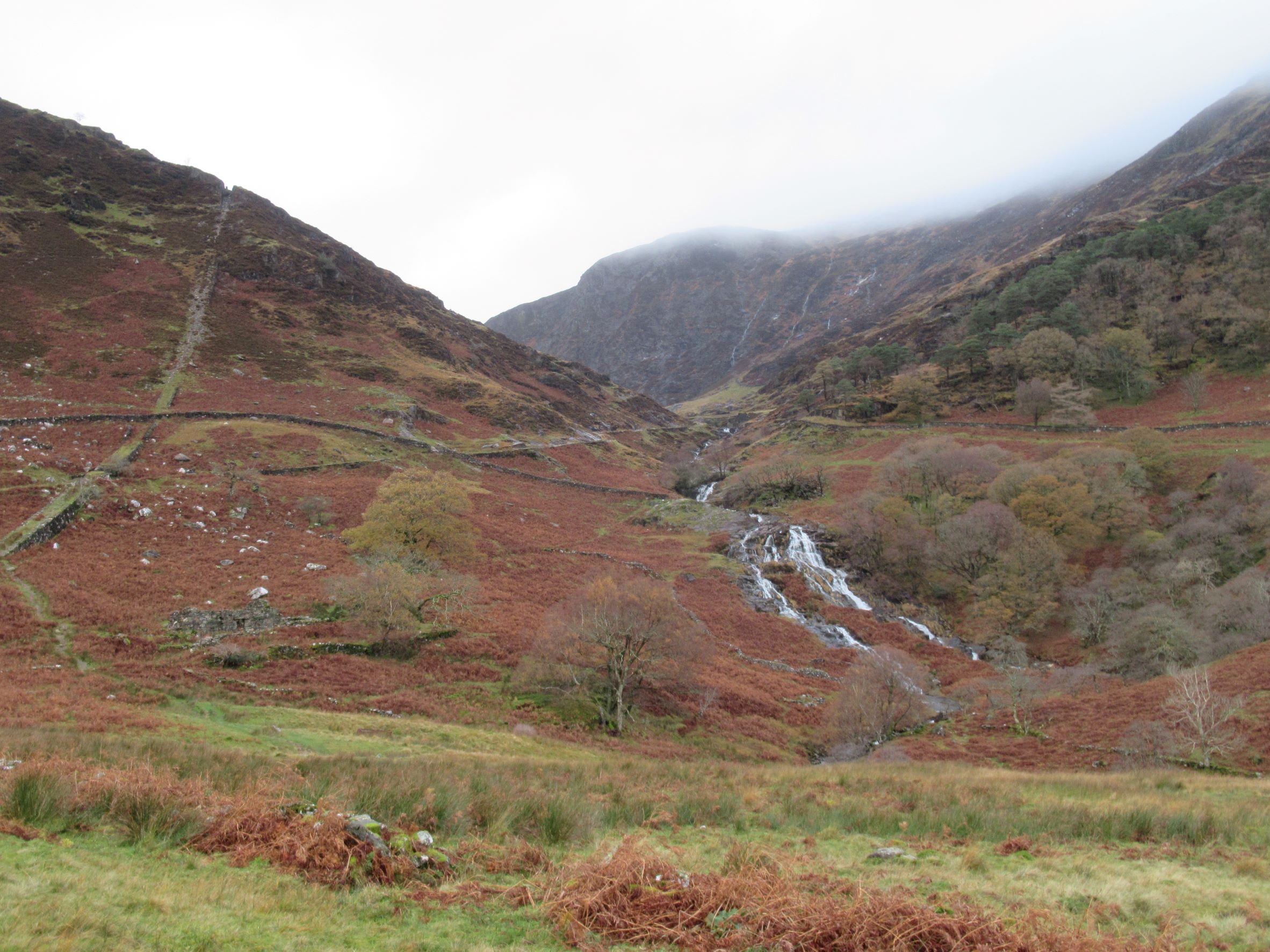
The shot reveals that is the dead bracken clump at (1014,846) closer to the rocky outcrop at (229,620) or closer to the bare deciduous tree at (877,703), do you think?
the bare deciduous tree at (877,703)

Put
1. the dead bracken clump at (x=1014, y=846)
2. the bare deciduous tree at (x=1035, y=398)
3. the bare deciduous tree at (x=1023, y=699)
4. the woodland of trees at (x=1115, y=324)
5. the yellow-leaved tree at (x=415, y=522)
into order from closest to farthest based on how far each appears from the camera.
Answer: the dead bracken clump at (x=1014, y=846), the bare deciduous tree at (x=1023, y=699), the yellow-leaved tree at (x=415, y=522), the woodland of trees at (x=1115, y=324), the bare deciduous tree at (x=1035, y=398)

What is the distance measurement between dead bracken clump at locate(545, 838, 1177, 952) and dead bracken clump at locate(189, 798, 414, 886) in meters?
A: 1.88

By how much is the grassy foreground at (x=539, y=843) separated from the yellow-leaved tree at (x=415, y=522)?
827 inches

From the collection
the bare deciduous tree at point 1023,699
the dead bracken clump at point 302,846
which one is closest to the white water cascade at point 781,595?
the bare deciduous tree at point 1023,699

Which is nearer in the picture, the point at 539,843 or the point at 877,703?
the point at 539,843

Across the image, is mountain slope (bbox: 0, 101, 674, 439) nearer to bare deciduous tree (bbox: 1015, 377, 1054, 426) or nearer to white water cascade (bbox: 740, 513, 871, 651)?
white water cascade (bbox: 740, 513, 871, 651)

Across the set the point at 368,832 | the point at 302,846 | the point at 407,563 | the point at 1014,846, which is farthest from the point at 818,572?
the point at 302,846

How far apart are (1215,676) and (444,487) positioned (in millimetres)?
37370

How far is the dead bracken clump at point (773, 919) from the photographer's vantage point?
483cm

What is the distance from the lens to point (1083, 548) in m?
46.4

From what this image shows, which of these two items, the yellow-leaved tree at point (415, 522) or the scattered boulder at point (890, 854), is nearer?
the scattered boulder at point (890, 854)

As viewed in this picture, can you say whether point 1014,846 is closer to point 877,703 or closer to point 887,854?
point 887,854

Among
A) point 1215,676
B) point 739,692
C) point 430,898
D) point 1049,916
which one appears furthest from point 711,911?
point 1215,676

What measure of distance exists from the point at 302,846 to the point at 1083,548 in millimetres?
55697
